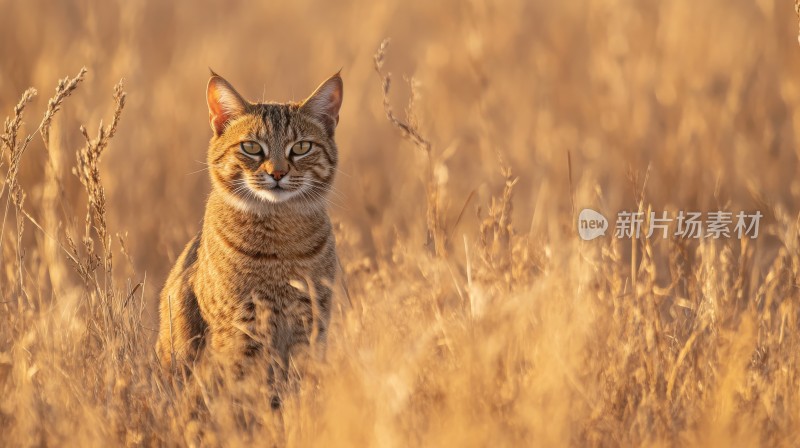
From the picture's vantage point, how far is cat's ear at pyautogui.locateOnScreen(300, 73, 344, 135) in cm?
418

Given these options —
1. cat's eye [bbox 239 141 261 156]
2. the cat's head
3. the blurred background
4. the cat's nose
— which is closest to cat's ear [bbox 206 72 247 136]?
the cat's head

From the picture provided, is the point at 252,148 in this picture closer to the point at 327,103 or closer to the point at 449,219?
the point at 327,103

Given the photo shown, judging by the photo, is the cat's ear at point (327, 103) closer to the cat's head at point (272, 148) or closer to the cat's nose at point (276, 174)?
the cat's head at point (272, 148)

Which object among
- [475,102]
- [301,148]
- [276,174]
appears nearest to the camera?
[276,174]

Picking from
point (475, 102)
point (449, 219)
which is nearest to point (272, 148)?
point (449, 219)

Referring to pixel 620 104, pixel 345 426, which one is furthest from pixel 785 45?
pixel 345 426

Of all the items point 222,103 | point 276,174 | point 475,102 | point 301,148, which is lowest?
point 276,174

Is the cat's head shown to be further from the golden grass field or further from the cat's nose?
the golden grass field

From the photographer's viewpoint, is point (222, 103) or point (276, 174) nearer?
point (276, 174)

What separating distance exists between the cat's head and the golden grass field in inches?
15.6

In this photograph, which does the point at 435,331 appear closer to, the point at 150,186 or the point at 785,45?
A: the point at 150,186

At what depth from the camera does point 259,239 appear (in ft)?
13.4

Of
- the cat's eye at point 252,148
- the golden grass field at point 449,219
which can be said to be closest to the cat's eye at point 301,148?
the cat's eye at point 252,148

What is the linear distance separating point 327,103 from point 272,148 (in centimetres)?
30
